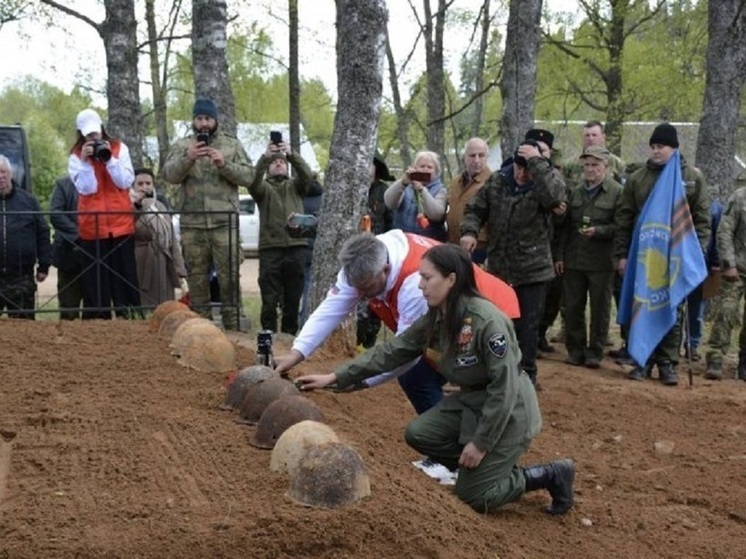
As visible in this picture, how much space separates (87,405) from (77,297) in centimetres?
452

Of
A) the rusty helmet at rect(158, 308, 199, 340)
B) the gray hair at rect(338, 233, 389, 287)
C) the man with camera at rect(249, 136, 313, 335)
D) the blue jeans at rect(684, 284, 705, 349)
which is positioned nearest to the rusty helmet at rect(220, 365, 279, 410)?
the gray hair at rect(338, 233, 389, 287)

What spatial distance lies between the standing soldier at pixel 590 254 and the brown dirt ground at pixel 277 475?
1.16 metres

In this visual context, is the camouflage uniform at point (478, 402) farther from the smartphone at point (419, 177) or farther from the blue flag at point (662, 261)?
the blue flag at point (662, 261)

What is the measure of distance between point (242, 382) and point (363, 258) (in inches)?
52.9

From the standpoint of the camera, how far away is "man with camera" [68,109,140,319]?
951cm

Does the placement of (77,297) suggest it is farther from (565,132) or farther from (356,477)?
(565,132)

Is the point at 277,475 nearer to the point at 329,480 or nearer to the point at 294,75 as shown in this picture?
the point at 329,480

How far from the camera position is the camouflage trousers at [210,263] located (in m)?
10.2

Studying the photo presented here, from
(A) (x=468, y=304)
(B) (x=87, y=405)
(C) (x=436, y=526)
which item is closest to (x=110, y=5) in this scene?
→ (B) (x=87, y=405)

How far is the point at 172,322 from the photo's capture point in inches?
351

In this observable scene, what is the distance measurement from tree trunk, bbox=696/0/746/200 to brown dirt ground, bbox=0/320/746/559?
15.5ft

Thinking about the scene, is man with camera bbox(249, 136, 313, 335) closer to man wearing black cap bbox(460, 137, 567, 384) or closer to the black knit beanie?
man wearing black cap bbox(460, 137, 567, 384)

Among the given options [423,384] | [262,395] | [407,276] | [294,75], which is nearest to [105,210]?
[262,395]

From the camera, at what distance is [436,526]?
446 cm
